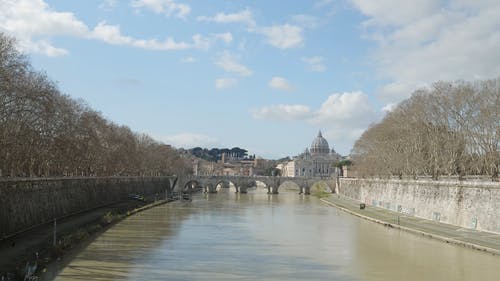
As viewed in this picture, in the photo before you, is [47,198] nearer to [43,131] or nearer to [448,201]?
[43,131]

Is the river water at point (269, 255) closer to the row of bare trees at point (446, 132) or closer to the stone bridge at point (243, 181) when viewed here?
the row of bare trees at point (446, 132)

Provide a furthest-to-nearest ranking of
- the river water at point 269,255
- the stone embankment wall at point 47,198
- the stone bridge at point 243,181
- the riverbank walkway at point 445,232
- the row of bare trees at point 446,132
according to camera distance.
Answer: the stone bridge at point 243,181
the row of bare trees at point 446,132
the stone embankment wall at point 47,198
the riverbank walkway at point 445,232
the river water at point 269,255

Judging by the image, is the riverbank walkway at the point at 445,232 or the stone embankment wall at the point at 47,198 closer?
the riverbank walkway at the point at 445,232

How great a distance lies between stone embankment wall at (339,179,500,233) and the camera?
39812 mm

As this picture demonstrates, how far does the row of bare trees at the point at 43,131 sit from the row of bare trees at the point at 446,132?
32741mm

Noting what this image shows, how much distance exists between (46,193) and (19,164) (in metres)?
3.15

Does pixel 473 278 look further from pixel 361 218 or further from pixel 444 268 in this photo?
pixel 361 218

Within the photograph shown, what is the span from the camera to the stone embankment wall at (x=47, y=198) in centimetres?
3484

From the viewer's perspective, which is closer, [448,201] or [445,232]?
[445,232]

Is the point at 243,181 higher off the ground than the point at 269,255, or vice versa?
the point at 243,181

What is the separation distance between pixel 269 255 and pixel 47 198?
19558 millimetres

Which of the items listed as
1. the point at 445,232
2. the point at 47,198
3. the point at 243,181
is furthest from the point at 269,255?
the point at 243,181

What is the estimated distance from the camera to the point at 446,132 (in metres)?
56.2

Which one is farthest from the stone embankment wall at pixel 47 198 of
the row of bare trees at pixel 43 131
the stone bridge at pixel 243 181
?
the stone bridge at pixel 243 181
